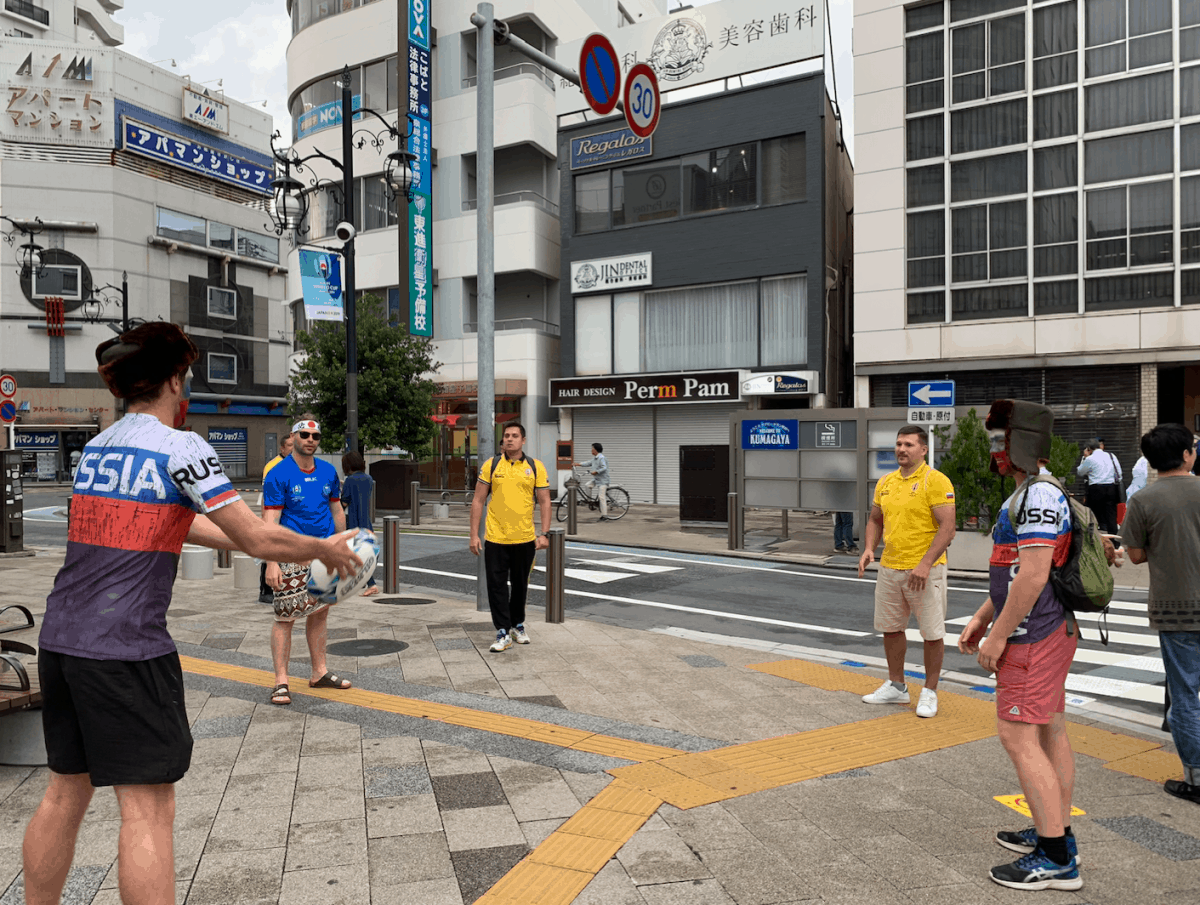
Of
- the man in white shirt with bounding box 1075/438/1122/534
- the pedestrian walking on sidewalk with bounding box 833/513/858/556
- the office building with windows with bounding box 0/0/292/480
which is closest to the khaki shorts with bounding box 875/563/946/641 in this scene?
the pedestrian walking on sidewalk with bounding box 833/513/858/556

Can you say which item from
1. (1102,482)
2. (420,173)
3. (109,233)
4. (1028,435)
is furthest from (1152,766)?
(109,233)

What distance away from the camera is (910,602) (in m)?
5.86

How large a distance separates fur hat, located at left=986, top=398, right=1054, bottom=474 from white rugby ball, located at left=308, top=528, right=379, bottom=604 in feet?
8.21

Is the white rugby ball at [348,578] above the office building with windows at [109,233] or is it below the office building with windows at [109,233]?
below

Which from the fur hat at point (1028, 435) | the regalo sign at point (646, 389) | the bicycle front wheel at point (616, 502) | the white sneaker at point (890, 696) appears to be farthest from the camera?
the regalo sign at point (646, 389)

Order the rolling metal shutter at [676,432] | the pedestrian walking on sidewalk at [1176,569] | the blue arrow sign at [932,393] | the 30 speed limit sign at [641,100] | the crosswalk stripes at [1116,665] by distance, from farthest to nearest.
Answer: the rolling metal shutter at [676,432], the blue arrow sign at [932,393], the 30 speed limit sign at [641,100], the crosswalk stripes at [1116,665], the pedestrian walking on sidewalk at [1176,569]

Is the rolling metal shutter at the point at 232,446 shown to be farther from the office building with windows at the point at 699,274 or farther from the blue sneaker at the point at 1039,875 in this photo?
the blue sneaker at the point at 1039,875

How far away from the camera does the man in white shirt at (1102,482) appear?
1584 cm

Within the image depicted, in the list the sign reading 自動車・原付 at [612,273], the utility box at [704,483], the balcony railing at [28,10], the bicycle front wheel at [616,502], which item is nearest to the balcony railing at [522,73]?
the sign reading 自動車・原付 at [612,273]

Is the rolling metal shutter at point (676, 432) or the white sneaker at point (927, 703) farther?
the rolling metal shutter at point (676, 432)

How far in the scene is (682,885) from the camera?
3.34 meters

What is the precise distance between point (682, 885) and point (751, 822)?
679mm

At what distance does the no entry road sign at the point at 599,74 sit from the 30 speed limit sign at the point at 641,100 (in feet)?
1.19

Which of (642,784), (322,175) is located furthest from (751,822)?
(322,175)
